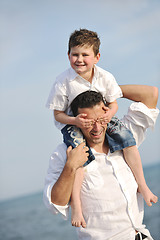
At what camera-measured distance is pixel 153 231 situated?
71.6ft

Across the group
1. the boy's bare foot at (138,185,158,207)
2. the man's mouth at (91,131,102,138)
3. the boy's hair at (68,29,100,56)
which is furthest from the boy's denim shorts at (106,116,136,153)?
the boy's hair at (68,29,100,56)

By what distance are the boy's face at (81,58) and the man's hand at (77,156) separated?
74 cm

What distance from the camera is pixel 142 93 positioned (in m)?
4.16

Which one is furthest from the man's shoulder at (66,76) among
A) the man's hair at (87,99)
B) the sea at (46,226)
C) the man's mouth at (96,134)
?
the sea at (46,226)

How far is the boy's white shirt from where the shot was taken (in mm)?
3738

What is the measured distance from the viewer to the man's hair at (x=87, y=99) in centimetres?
370

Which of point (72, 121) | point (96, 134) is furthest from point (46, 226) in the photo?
point (72, 121)

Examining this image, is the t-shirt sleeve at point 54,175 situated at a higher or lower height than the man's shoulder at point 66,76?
lower

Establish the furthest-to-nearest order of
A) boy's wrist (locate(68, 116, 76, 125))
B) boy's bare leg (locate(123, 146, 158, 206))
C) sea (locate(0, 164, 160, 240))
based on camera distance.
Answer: sea (locate(0, 164, 160, 240)), boy's bare leg (locate(123, 146, 158, 206)), boy's wrist (locate(68, 116, 76, 125))

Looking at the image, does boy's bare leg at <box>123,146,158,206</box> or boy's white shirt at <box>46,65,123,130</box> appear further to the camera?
boy's bare leg at <box>123,146,158,206</box>

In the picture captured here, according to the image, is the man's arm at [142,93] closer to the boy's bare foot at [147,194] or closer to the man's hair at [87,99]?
the man's hair at [87,99]

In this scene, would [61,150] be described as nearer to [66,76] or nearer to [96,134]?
[96,134]

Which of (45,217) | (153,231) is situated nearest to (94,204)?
(153,231)

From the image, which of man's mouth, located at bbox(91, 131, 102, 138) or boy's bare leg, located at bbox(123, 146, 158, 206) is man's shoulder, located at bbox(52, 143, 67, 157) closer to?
man's mouth, located at bbox(91, 131, 102, 138)
